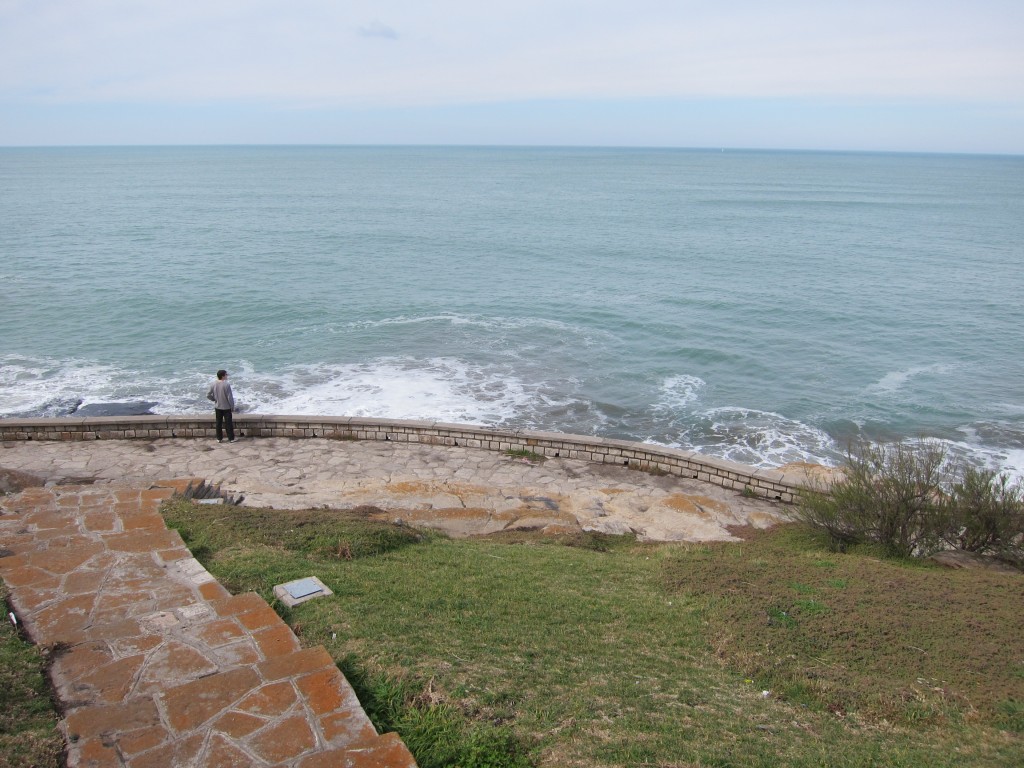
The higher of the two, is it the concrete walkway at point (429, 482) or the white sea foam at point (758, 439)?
the concrete walkway at point (429, 482)

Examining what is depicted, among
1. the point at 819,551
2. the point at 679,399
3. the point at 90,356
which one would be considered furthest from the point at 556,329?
the point at 819,551

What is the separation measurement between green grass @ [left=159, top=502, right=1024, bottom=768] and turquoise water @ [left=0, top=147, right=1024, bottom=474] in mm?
9821

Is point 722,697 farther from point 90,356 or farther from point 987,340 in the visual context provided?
point 987,340

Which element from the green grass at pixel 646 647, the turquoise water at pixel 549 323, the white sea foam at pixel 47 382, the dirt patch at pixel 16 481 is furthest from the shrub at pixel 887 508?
the white sea foam at pixel 47 382

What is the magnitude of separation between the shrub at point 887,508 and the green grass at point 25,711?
8.84 metres

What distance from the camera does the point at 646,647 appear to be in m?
6.50

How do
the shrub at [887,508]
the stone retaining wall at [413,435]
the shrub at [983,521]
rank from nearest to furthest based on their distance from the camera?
1. the shrub at [983,521]
2. the shrub at [887,508]
3. the stone retaining wall at [413,435]

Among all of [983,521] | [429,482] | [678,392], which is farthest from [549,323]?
[983,521]

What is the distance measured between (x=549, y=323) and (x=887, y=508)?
1904 cm

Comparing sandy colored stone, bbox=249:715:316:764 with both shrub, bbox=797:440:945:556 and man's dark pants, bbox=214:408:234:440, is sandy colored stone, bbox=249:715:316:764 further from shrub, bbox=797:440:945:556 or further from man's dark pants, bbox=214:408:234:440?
man's dark pants, bbox=214:408:234:440

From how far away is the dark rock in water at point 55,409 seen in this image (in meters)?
18.5

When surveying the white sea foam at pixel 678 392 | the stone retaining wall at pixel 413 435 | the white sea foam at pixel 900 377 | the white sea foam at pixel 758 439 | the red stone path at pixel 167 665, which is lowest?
→ the white sea foam at pixel 758 439

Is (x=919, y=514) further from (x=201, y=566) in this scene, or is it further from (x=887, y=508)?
(x=201, y=566)

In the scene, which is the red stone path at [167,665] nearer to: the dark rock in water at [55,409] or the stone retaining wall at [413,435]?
the stone retaining wall at [413,435]
